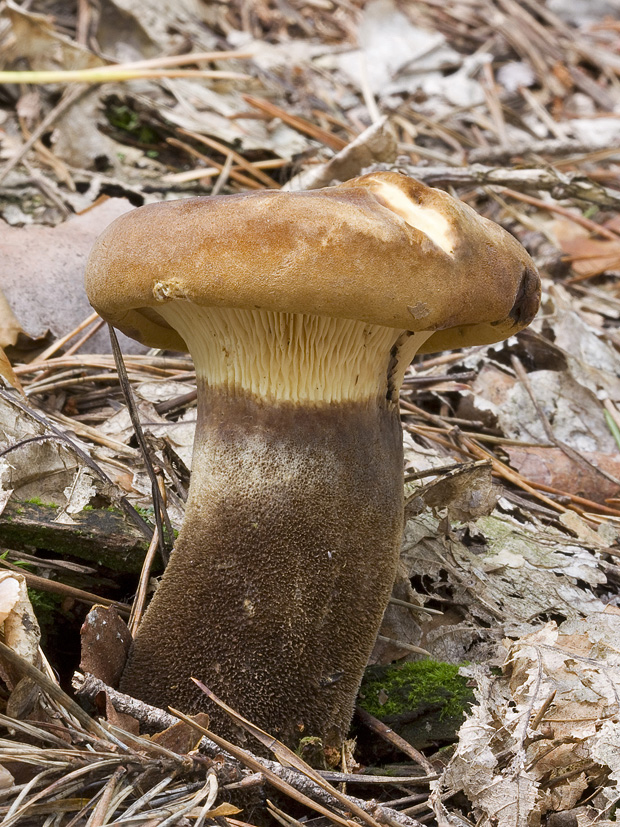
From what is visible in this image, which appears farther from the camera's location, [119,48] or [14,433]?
[119,48]

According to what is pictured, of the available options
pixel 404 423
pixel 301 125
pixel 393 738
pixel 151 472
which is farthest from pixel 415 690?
pixel 301 125

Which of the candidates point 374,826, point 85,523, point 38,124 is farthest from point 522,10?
point 374,826

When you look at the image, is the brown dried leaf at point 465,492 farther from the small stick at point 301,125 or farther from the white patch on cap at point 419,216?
the small stick at point 301,125

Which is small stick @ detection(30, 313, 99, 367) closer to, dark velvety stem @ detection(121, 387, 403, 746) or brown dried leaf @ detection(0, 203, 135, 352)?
brown dried leaf @ detection(0, 203, 135, 352)

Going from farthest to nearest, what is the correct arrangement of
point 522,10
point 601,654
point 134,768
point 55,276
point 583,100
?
point 522,10, point 583,100, point 55,276, point 601,654, point 134,768

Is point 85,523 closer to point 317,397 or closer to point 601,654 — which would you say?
point 317,397

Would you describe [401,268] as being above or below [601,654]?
Answer: above

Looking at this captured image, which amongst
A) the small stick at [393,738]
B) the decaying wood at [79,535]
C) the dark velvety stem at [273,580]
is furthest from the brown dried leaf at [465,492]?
the decaying wood at [79,535]
